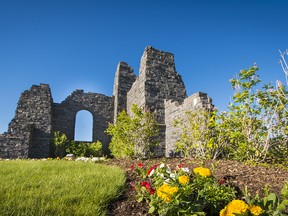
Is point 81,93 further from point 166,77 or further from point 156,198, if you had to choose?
point 156,198

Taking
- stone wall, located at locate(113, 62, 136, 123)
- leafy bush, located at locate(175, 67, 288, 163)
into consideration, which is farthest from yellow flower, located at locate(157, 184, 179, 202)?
stone wall, located at locate(113, 62, 136, 123)

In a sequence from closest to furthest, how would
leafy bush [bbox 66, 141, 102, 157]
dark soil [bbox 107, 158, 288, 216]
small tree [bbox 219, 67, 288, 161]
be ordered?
1. dark soil [bbox 107, 158, 288, 216]
2. small tree [bbox 219, 67, 288, 161]
3. leafy bush [bbox 66, 141, 102, 157]

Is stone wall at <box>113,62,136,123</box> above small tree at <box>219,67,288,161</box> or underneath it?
above

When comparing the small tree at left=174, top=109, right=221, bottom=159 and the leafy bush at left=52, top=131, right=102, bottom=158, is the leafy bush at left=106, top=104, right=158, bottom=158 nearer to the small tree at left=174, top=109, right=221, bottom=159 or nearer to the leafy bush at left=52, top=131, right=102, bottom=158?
the small tree at left=174, top=109, right=221, bottom=159

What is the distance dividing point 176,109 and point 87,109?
8538 millimetres

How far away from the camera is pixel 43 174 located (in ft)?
11.9

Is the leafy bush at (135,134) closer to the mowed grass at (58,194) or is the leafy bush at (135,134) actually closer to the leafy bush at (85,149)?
the mowed grass at (58,194)

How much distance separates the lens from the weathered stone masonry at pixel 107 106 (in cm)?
970

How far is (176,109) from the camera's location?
918 cm

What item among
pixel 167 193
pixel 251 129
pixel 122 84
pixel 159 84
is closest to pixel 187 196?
pixel 167 193

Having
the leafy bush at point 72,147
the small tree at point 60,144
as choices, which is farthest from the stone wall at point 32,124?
the leafy bush at point 72,147

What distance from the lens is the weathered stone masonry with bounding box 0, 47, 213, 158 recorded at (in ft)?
31.8

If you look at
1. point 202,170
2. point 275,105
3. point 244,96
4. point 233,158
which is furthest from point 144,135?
point 202,170

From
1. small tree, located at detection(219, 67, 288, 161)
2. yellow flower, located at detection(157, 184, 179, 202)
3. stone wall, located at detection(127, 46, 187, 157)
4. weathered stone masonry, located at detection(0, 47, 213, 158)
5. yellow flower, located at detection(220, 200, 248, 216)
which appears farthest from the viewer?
stone wall, located at detection(127, 46, 187, 157)
